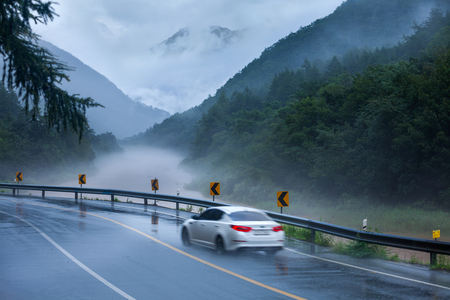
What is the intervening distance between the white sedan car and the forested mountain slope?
12466cm

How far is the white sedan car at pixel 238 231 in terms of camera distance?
459 inches

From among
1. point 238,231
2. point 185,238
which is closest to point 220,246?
point 238,231

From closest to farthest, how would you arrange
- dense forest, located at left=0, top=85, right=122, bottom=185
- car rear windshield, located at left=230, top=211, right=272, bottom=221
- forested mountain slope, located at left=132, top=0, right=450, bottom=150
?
car rear windshield, located at left=230, top=211, right=272, bottom=221
dense forest, located at left=0, top=85, right=122, bottom=185
forested mountain slope, located at left=132, top=0, right=450, bottom=150

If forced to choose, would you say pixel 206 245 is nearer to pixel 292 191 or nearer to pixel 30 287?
pixel 30 287

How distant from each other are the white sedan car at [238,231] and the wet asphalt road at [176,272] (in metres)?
0.32

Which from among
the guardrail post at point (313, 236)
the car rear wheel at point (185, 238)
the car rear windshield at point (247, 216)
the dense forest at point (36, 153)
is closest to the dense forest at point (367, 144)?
the guardrail post at point (313, 236)

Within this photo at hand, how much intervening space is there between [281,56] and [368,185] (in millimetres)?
134962

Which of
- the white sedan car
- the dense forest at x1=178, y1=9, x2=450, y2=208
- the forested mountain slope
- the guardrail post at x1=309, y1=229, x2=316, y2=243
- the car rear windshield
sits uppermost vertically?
the forested mountain slope

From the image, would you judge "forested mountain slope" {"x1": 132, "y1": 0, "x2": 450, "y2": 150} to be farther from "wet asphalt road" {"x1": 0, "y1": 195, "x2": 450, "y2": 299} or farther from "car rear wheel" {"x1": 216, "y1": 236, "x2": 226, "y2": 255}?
"car rear wheel" {"x1": 216, "y1": 236, "x2": 226, "y2": 255}

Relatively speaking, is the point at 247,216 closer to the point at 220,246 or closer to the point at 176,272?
the point at 220,246

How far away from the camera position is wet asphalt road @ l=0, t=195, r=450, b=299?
788 centimetres

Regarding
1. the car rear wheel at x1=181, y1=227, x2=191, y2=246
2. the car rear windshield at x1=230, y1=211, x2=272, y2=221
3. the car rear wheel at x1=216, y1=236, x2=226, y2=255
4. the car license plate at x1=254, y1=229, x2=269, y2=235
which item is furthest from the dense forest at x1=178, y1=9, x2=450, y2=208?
the car rear wheel at x1=216, y1=236, x2=226, y2=255

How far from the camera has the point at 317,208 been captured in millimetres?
43969

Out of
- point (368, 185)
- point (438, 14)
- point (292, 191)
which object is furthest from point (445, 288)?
point (438, 14)
